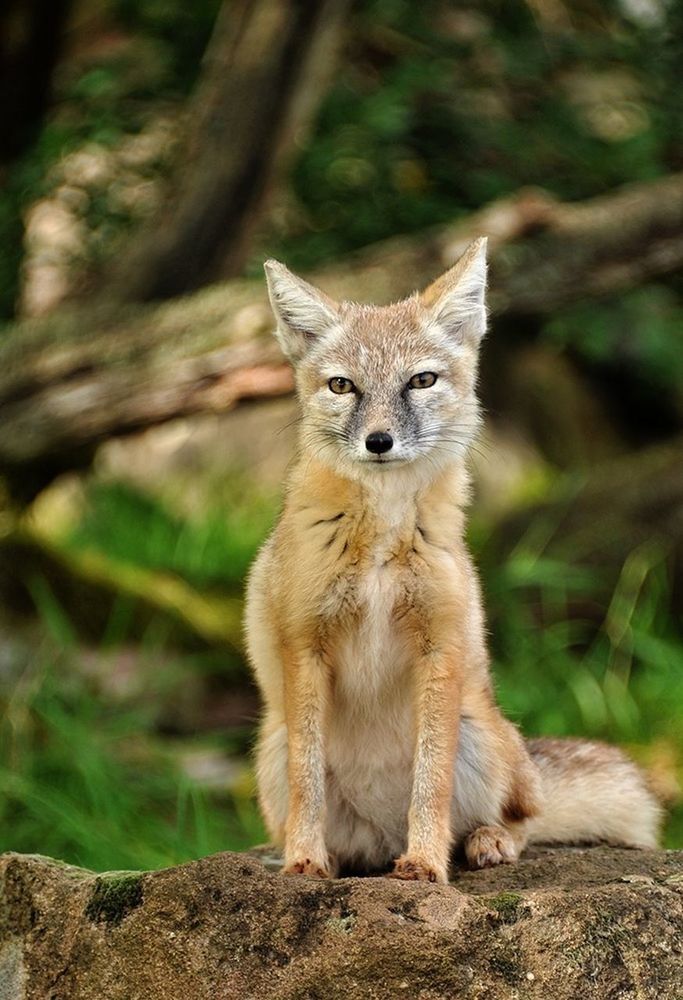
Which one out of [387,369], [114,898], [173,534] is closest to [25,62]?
[173,534]

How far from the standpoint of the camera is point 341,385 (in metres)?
3.89

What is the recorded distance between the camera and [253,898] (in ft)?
10.2

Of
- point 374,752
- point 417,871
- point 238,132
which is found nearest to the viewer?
point 417,871

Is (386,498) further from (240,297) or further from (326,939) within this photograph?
(240,297)

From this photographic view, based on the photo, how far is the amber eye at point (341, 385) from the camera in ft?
12.7

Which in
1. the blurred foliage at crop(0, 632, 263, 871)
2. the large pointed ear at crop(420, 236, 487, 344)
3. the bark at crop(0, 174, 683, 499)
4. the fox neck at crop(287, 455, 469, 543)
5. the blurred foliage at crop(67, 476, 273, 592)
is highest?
the large pointed ear at crop(420, 236, 487, 344)

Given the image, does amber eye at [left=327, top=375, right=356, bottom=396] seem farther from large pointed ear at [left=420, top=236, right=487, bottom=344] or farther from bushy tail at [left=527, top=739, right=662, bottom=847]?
bushy tail at [left=527, top=739, right=662, bottom=847]

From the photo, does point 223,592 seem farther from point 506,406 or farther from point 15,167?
point 506,406

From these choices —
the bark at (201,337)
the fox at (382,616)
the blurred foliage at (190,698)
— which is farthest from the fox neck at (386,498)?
the bark at (201,337)

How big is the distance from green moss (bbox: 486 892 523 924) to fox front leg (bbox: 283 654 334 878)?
0.65m

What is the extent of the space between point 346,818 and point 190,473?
656 cm

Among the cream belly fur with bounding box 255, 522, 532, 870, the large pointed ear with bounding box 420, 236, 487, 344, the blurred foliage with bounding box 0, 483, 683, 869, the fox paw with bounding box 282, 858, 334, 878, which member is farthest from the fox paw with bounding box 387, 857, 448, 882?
the blurred foliage with bounding box 0, 483, 683, 869

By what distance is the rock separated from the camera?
9.59 ft

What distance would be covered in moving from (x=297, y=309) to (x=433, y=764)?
1.41 meters
